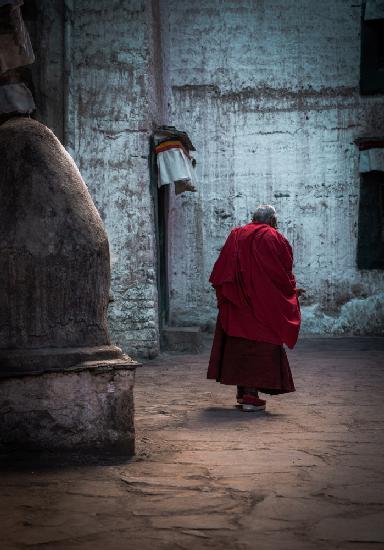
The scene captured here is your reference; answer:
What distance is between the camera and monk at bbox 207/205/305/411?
18.4ft

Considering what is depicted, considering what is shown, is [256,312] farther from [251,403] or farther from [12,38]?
[12,38]

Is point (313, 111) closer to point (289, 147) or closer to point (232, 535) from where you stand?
point (289, 147)

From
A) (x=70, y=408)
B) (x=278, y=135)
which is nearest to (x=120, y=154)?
(x=278, y=135)

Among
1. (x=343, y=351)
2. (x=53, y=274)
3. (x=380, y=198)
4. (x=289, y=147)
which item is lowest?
(x=343, y=351)

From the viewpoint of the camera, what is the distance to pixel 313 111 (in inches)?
441

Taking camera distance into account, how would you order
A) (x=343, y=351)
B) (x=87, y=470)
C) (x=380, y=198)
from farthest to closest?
(x=380, y=198), (x=343, y=351), (x=87, y=470)

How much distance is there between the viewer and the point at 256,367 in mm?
5605

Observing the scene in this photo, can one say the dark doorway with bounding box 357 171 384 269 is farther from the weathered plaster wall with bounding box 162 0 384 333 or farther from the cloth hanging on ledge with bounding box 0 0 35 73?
the cloth hanging on ledge with bounding box 0 0 35 73

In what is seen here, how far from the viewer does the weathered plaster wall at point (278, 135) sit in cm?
1114

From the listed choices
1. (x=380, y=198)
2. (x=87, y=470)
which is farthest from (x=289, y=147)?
(x=87, y=470)

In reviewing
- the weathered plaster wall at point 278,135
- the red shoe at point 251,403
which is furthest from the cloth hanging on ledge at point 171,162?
the red shoe at point 251,403

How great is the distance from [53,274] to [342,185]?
7.95 m

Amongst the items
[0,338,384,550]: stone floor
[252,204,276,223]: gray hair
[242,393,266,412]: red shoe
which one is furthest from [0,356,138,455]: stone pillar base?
[252,204,276,223]: gray hair

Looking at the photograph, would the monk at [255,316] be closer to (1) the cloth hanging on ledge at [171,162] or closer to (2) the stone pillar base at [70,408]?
(2) the stone pillar base at [70,408]
